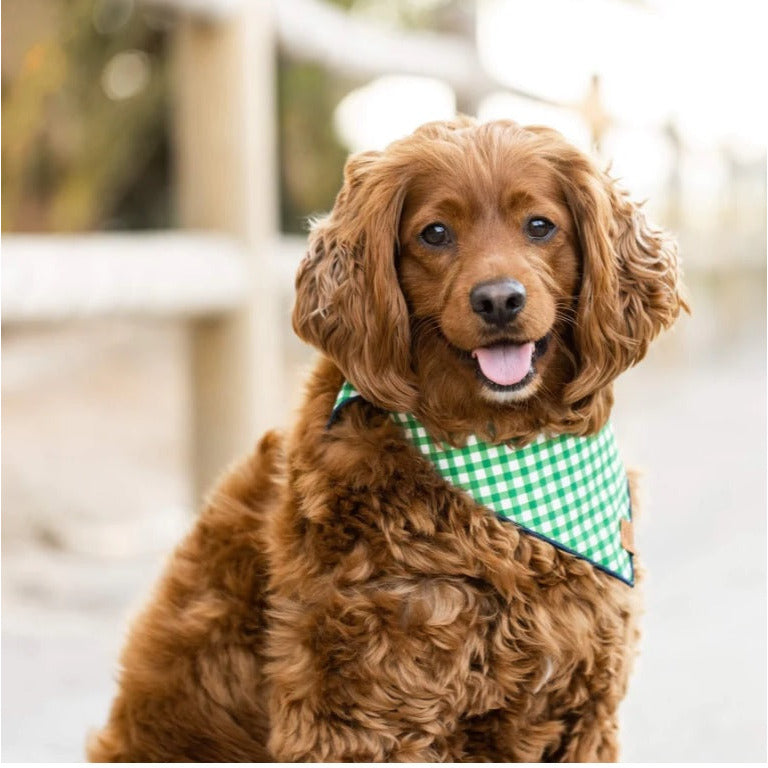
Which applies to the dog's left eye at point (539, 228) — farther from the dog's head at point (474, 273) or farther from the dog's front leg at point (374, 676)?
the dog's front leg at point (374, 676)

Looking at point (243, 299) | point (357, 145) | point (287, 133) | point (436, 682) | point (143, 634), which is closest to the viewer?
point (436, 682)

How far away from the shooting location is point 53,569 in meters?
4.46

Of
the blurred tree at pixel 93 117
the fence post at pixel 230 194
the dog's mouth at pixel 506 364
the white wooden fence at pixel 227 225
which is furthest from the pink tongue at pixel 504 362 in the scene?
the blurred tree at pixel 93 117

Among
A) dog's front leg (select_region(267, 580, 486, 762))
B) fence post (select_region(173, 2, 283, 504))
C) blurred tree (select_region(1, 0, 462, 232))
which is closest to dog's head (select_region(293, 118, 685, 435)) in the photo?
dog's front leg (select_region(267, 580, 486, 762))

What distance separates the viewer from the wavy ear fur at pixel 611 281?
2223mm

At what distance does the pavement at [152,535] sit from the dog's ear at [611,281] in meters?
0.51

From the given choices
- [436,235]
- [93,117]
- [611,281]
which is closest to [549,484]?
[611,281]

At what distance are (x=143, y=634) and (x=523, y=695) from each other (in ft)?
2.58

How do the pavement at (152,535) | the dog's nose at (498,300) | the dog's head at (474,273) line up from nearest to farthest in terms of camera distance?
the dog's nose at (498,300)
the dog's head at (474,273)
the pavement at (152,535)

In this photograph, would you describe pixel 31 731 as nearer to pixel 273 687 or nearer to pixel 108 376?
pixel 273 687

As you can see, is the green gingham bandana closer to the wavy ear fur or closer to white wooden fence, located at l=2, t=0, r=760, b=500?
the wavy ear fur

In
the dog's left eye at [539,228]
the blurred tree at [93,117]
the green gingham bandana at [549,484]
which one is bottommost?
the green gingham bandana at [549,484]

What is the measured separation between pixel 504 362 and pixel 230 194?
2.51 metres

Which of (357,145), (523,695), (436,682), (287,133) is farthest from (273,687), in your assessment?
(287,133)
